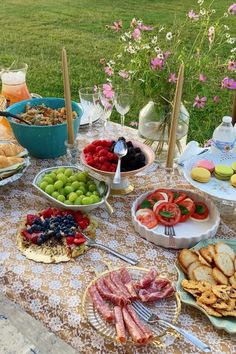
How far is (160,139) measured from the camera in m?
1.64

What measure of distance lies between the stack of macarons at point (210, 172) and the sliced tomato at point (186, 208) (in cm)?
8

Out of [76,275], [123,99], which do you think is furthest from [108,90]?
[76,275]

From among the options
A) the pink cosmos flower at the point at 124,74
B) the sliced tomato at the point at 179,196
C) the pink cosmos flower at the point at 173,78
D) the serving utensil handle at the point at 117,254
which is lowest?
the serving utensil handle at the point at 117,254

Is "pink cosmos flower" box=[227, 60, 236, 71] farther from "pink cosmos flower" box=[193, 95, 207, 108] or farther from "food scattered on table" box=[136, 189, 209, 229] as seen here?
"food scattered on table" box=[136, 189, 209, 229]

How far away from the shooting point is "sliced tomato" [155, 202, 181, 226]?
1247 millimetres

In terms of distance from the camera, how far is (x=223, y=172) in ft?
4.47

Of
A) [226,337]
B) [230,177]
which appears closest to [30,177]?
[230,177]

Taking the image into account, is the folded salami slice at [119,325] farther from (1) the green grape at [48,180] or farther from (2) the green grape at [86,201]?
(1) the green grape at [48,180]

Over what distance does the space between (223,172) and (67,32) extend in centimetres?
540

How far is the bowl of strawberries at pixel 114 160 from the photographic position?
1.35m

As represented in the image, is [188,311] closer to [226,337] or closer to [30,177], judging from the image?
[226,337]

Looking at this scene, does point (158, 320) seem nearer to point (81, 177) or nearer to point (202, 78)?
point (81, 177)

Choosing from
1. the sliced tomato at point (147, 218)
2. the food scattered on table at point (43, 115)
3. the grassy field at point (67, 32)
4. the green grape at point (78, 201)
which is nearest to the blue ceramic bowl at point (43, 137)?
the food scattered on table at point (43, 115)

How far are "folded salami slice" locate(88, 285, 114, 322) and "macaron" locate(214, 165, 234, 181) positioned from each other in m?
0.57
